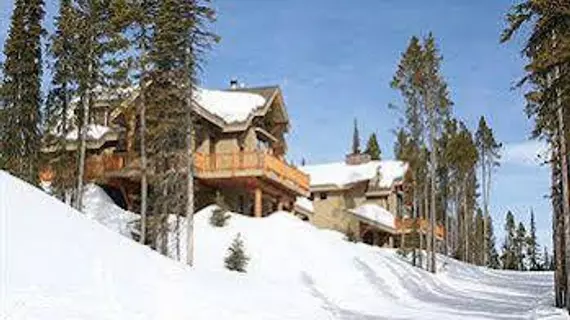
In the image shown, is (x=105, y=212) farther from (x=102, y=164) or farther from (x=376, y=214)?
(x=376, y=214)

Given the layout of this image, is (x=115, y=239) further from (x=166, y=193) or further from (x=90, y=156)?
(x=90, y=156)

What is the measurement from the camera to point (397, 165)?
65.2 meters

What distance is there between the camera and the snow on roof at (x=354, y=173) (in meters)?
61.4

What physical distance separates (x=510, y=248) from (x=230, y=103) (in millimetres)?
73844

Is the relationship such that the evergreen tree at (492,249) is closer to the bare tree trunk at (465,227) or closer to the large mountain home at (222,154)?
the bare tree trunk at (465,227)

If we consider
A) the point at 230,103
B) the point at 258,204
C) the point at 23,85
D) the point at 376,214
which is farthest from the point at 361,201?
the point at 23,85

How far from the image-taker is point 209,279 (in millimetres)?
20141

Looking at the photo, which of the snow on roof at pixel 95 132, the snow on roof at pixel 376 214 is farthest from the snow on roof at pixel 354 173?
the snow on roof at pixel 95 132

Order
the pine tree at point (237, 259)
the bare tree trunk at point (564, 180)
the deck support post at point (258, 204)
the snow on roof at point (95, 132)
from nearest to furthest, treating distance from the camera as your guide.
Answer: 1. the bare tree trunk at point (564, 180)
2. the pine tree at point (237, 259)
3. the deck support post at point (258, 204)
4. the snow on roof at point (95, 132)

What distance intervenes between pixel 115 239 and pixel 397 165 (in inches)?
1950

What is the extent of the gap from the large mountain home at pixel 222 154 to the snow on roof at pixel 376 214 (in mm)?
15849

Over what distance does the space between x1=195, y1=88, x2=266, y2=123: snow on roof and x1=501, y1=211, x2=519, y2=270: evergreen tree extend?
193 ft

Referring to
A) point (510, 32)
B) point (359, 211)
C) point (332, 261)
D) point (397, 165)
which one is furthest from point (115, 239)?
point (397, 165)

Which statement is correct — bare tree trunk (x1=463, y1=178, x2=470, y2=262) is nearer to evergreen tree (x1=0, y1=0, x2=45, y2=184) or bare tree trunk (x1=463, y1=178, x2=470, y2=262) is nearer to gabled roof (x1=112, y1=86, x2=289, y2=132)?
gabled roof (x1=112, y1=86, x2=289, y2=132)
